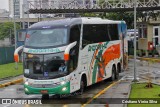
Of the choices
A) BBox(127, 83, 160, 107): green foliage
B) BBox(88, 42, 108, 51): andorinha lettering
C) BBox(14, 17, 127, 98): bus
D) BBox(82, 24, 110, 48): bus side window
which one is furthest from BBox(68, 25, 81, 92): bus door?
BBox(127, 83, 160, 107): green foliage

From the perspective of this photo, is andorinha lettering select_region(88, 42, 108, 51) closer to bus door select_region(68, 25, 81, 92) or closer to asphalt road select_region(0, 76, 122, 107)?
bus door select_region(68, 25, 81, 92)

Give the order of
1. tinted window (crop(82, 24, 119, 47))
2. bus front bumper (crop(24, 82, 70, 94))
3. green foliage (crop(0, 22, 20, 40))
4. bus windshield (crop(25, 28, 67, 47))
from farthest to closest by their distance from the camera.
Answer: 1. green foliage (crop(0, 22, 20, 40))
2. tinted window (crop(82, 24, 119, 47))
3. bus windshield (crop(25, 28, 67, 47))
4. bus front bumper (crop(24, 82, 70, 94))

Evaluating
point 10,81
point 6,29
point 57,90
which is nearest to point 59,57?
point 57,90

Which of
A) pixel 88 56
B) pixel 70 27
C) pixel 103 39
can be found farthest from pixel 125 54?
pixel 70 27

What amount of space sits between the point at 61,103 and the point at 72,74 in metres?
1.43

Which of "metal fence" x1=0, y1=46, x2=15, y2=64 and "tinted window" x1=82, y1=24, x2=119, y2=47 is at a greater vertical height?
"tinted window" x1=82, y1=24, x2=119, y2=47

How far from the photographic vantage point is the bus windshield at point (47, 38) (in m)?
17.6

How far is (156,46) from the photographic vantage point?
4834 cm

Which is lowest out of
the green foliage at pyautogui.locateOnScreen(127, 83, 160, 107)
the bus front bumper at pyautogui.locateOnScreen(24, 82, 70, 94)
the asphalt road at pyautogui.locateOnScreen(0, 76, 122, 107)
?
the asphalt road at pyautogui.locateOnScreen(0, 76, 122, 107)

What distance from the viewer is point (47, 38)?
58.6 ft

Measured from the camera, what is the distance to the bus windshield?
1761cm

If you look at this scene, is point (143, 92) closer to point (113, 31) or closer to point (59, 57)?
point (59, 57)

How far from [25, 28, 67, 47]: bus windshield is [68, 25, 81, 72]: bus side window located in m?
0.43

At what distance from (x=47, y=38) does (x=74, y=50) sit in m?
1.32
